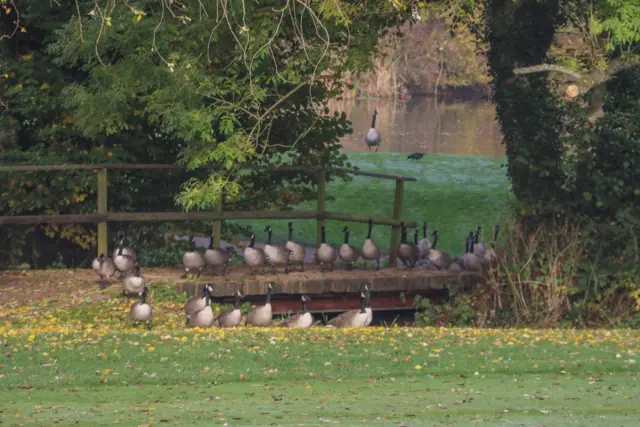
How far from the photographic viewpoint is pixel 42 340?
41.6 ft

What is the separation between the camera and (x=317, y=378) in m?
11.1

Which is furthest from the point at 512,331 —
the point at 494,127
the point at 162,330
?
the point at 494,127

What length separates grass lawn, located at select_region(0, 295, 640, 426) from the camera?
9.33 m

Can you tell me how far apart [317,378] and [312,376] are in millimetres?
93

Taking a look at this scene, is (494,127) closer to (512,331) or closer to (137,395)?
(512,331)

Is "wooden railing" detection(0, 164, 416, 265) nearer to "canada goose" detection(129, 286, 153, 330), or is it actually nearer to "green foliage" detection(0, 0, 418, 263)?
"green foliage" detection(0, 0, 418, 263)

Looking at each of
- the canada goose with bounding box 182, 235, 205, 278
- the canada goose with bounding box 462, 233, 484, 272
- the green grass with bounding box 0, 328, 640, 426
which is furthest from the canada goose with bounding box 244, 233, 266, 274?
the green grass with bounding box 0, 328, 640, 426

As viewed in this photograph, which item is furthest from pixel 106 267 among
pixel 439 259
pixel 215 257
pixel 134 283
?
pixel 439 259

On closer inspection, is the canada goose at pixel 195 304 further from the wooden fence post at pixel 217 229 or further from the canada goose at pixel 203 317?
the wooden fence post at pixel 217 229

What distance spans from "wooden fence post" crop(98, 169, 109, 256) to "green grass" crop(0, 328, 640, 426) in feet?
14.7

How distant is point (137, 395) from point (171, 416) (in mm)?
1068

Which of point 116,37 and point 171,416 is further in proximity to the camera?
point 116,37

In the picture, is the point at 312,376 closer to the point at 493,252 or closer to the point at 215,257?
the point at 215,257

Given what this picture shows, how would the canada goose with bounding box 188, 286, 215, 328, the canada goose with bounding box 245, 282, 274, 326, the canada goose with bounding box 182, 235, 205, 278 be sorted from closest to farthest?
the canada goose with bounding box 188, 286, 215, 328 < the canada goose with bounding box 245, 282, 274, 326 < the canada goose with bounding box 182, 235, 205, 278
